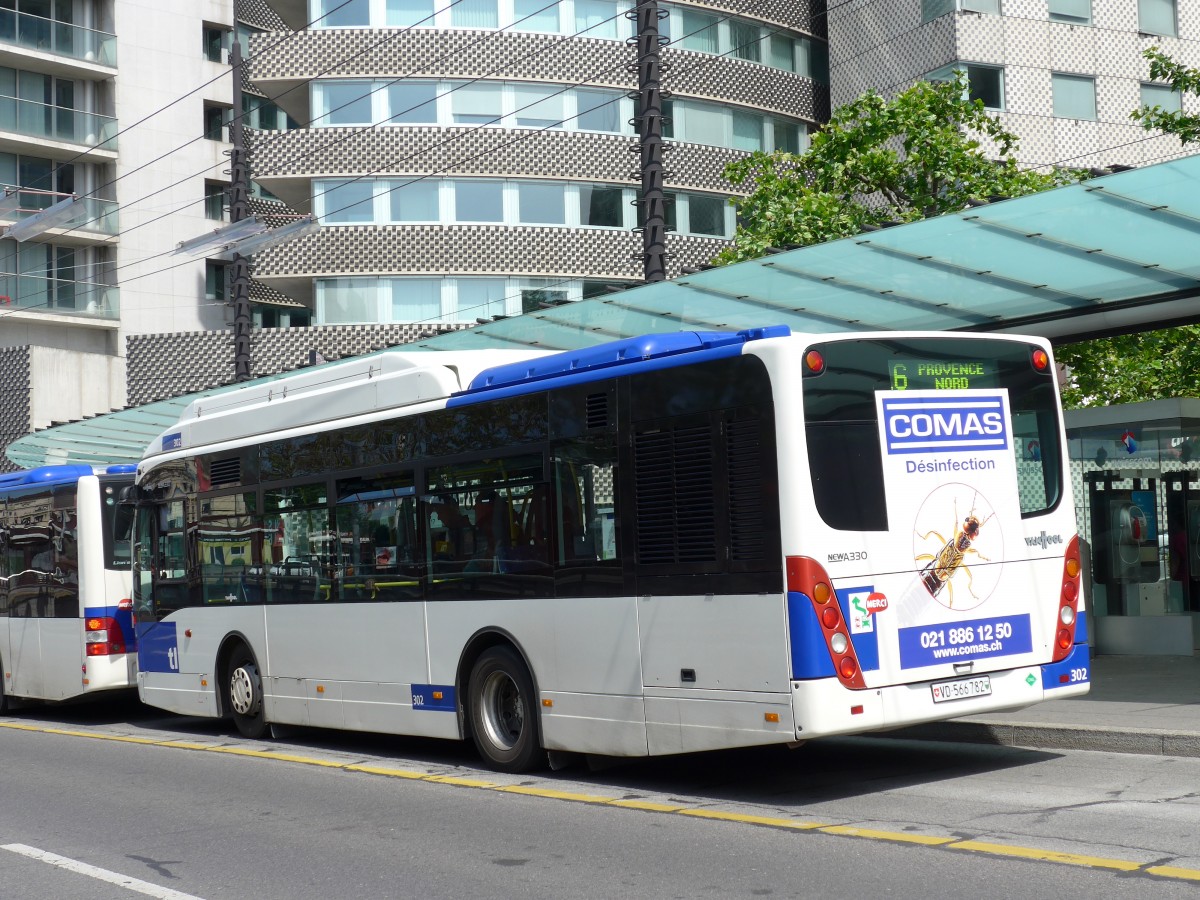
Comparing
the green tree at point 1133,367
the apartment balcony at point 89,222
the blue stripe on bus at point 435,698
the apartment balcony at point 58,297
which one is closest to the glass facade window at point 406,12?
the apartment balcony at point 89,222

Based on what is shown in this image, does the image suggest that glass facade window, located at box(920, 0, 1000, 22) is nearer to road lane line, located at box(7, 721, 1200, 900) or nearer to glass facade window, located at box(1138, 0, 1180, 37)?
glass facade window, located at box(1138, 0, 1180, 37)

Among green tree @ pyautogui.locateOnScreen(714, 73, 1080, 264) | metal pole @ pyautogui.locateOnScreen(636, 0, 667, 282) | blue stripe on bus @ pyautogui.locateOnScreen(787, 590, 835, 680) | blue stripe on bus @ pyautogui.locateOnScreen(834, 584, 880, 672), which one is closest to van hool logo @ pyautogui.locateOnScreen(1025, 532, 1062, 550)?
blue stripe on bus @ pyautogui.locateOnScreen(834, 584, 880, 672)

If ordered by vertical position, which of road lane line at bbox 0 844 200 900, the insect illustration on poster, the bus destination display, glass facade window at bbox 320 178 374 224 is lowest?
road lane line at bbox 0 844 200 900

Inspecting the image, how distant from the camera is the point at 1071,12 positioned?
146 ft

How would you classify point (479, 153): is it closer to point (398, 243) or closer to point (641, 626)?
point (398, 243)

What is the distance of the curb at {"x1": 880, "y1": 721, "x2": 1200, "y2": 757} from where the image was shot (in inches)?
399

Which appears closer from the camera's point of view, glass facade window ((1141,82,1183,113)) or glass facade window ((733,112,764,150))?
glass facade window ((1141,82,1183,113))

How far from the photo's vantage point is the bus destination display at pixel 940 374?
946 cm

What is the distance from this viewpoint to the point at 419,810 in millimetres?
9758

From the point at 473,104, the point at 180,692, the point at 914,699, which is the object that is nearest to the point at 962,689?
the point at 914,699

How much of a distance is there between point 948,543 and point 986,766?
5.86 feet

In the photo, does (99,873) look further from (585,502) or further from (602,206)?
(602,206)

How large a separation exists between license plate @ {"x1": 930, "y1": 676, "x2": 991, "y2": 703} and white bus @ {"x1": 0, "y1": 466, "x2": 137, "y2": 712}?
36.5ft

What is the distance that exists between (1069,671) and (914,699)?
1.39 m
